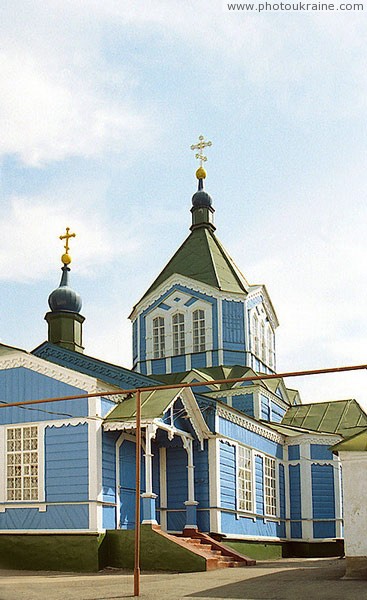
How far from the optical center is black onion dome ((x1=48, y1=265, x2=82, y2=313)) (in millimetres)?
25312

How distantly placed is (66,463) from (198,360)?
1026 centimetres

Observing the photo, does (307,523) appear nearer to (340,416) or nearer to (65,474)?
(340,416)

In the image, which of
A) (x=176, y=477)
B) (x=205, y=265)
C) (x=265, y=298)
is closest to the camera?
(x=176, y=477)

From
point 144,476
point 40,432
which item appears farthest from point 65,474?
point 144,476

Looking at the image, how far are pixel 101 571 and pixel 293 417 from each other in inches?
571

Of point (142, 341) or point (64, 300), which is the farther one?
point (142, 341)

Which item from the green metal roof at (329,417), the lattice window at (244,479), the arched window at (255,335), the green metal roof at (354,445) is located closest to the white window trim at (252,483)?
the lattice window at (244,479)

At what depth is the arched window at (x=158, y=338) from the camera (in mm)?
28047

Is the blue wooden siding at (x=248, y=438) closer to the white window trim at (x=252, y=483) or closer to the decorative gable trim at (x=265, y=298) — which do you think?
the white window trim at (x=252, y=483)

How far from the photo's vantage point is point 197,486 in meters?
20.5

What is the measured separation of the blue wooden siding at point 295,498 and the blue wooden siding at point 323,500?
1.54ft

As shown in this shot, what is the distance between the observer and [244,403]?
26.6 m

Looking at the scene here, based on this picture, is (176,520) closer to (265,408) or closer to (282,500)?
(282,500)

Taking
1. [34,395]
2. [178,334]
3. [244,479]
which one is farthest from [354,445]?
[178,334]
